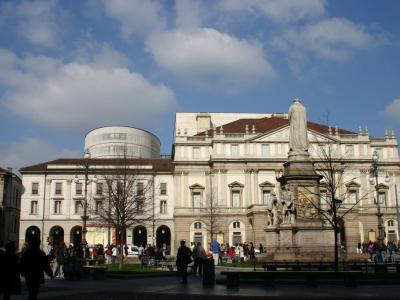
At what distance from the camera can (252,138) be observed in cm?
7081

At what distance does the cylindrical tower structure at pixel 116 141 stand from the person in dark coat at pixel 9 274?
82.2 m

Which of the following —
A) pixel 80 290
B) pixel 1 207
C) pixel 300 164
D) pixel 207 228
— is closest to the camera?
pixel 80 290

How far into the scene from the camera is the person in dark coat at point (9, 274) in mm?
11645

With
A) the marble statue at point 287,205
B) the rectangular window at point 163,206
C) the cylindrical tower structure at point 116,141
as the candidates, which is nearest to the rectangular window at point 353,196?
the rectangular window at point 163,206

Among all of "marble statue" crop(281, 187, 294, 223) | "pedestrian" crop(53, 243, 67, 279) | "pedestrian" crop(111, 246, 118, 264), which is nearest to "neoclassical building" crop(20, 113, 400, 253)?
"pedestrian" crop(111, 246, 118, 264)

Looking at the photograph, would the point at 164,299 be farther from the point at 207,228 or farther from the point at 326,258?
the point at 207,228

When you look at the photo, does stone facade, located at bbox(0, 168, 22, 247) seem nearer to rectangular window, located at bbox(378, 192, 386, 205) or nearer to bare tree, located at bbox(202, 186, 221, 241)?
bare tree, located at bbox(202, 186, 221, 241)

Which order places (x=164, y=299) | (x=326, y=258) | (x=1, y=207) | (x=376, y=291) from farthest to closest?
1. (x=1, y=207)
2. (x=326, y=258)
3. (x=376, y=291)
4. (x=164, y=299)

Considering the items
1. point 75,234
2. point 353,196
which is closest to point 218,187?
point 353,196

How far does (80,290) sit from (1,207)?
65230 mm

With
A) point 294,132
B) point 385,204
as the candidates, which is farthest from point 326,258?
point 385,204

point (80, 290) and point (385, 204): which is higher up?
point (385, 204)

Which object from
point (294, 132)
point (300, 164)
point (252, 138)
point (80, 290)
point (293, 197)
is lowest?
point (80, 290)

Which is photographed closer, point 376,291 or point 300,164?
point 376,291
